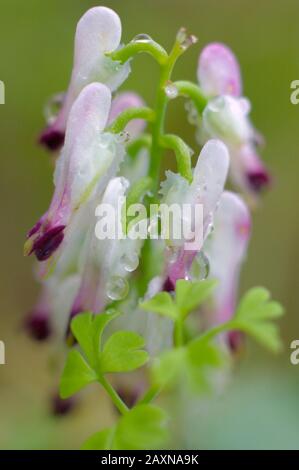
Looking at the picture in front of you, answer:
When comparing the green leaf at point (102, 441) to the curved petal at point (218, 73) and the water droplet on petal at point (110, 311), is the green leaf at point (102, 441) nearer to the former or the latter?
the water droplet on petal at point (110, 311)

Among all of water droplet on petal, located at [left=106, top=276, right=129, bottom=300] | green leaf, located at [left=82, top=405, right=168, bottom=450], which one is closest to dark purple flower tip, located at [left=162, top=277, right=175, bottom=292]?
water droplet on petal, located at [left=106, top=276, right=129, bottom=300]

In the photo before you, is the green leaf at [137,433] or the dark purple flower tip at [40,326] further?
the dark purple flower tip at [40,326]

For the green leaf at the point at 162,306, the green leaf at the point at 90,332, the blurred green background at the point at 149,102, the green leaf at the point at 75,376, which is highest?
the blurred green background at the point at 149,102

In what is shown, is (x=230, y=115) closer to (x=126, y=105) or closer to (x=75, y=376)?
(x=126, y=105)

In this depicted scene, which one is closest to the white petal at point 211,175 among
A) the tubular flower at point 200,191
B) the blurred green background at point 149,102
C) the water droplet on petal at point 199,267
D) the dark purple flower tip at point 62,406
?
the tubular flower at point 200,191

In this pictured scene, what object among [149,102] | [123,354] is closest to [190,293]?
[123,354]

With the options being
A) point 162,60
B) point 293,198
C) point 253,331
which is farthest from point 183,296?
point 293,198

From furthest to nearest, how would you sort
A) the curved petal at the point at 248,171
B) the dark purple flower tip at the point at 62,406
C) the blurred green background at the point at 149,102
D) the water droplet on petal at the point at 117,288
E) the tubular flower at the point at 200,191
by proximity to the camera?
the blurred green background at the point at 149,102, the dark purple flower tip at the point at 62,406, the curved petal at the point at 248,171, the water droplet on petal at the point at 117,288, the tubular flower at the point at 200,191

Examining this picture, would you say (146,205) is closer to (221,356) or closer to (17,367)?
(221,356)
